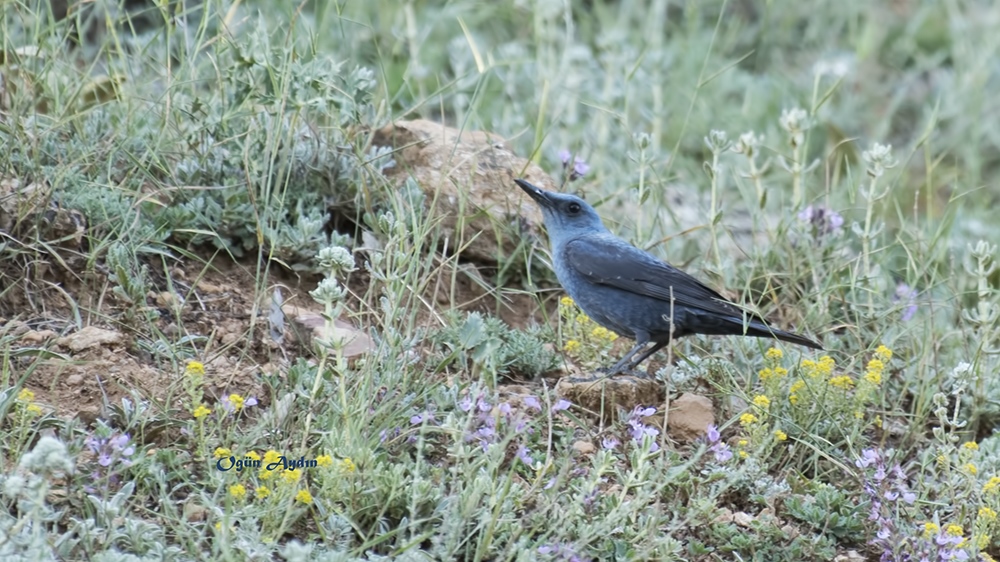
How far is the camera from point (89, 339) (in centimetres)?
382

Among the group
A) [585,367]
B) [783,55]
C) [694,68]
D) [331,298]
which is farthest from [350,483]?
[783,55]

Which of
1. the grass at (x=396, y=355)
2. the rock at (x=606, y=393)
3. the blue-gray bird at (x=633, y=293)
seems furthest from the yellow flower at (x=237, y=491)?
the blue-gray bird at (x=633, y=293)

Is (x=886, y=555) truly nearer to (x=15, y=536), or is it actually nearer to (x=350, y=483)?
(x=350, y=483)

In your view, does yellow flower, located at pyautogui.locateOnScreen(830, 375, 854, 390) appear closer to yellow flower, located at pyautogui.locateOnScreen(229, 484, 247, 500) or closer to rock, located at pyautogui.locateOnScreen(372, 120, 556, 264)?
rock, located at pyautogui.locateOnScreen(372, 120, 556, 264)

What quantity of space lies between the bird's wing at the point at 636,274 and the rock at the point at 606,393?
0.34 m

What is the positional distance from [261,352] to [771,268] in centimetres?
210

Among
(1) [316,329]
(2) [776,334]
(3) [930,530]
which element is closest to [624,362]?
(2) [776,334]

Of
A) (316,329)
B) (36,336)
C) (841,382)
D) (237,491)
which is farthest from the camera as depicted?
(316,329)

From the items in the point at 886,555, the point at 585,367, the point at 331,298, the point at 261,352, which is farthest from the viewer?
the point at 585,367

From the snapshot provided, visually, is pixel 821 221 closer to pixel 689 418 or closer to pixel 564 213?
pixel 564 213

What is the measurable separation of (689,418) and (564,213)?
3.30 ft

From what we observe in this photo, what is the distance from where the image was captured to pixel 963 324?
445 centimetres

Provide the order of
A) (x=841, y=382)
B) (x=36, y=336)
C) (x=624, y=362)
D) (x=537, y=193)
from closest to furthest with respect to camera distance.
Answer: (x=36, y=336) < (x=841, y=382) < (x=624, y=362) < (x=537, y=193)

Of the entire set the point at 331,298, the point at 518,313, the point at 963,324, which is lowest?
the point at 518,313
